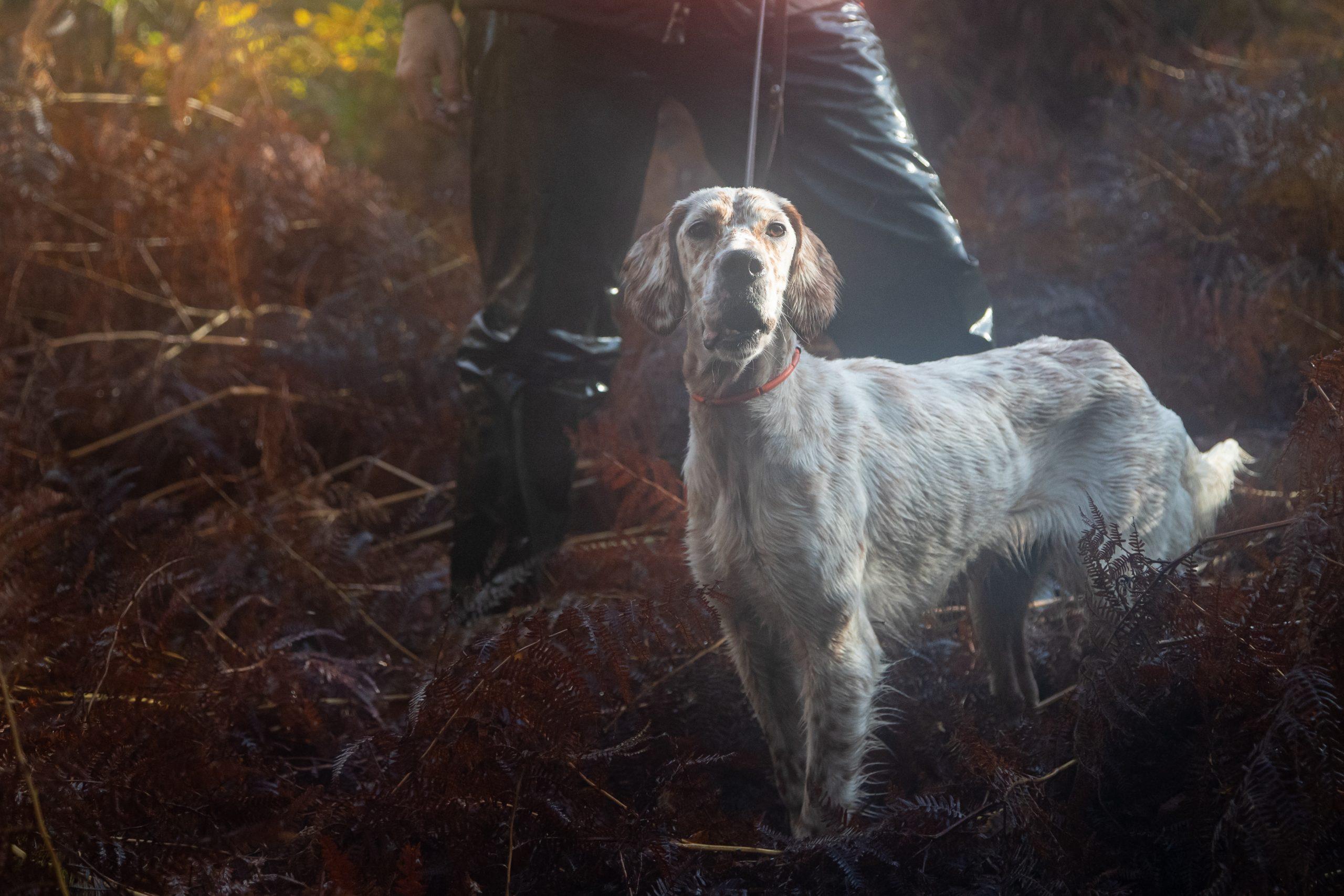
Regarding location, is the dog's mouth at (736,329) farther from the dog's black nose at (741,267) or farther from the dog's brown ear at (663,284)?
the dog's brown ear at (663,284)

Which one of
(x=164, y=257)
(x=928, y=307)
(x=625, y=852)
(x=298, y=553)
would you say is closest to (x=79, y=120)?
(x=164, y=257)

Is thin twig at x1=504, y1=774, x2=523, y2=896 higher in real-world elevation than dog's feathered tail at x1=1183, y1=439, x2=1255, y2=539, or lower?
lower

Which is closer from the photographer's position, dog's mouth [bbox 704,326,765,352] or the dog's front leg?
dog's mouth [bbox 704,326,765,352]

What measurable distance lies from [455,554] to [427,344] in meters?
1.91

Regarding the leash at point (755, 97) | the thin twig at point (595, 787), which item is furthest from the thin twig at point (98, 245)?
the thin twig at point (595, 787)

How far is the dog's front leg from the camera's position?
214cm

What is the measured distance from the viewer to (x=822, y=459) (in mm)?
2170

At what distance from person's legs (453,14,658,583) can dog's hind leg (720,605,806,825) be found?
0.91m

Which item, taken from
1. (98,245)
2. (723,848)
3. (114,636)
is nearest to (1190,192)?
(723,848)

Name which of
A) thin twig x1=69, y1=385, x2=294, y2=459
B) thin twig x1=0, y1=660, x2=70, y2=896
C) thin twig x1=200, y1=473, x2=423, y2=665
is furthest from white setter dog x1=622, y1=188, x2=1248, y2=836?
thin twig x1=69, y1=385, x2=294, y2=459

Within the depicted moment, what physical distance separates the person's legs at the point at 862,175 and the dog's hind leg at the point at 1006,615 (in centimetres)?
66

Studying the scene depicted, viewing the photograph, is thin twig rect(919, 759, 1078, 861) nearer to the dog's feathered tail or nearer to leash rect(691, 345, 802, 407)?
leash rect(691, 345, 802, 407)

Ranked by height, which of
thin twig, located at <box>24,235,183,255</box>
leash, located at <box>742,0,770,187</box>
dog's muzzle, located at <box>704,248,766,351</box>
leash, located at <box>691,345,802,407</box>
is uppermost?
leash, located at <box>742,0,770,187</box>

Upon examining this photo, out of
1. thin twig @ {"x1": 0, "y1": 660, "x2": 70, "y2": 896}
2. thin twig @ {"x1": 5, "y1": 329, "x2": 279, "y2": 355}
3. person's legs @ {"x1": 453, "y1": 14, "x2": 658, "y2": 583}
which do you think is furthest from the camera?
thin twig @ {"x1": 5, "y1": 329, "x2": 279, "y2": 355}
